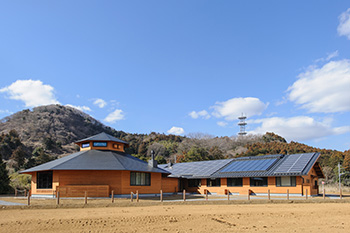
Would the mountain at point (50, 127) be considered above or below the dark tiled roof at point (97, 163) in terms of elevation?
above

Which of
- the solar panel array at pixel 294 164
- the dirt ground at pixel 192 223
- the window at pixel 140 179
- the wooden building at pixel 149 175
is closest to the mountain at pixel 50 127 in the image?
the wooden building at pixel 149 175

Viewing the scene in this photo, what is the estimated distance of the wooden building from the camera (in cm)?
2770

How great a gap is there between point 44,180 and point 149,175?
10097mm

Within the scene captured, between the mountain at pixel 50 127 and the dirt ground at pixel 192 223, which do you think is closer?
the dirt ground at pixel 192 223

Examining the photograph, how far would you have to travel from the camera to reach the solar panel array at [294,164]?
31050mm

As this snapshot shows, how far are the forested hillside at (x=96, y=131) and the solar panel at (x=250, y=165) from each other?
1900 centimetres

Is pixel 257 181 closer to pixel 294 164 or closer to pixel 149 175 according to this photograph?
pixel 294 164

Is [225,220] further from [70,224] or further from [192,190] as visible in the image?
[192,190]

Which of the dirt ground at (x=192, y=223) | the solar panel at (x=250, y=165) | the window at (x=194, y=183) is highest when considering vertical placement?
the solar panel at (x=250, y=165)

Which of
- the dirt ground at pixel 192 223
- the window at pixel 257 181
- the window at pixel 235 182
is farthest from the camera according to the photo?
the window at pixel 235 182

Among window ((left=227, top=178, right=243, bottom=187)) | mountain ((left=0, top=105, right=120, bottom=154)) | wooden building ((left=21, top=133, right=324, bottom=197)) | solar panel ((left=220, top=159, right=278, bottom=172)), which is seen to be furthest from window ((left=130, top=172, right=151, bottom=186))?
mountain ((left=0, top=105, right=120, bottom=154))

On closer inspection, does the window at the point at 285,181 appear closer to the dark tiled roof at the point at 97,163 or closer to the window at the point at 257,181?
the window at the point at 257,181

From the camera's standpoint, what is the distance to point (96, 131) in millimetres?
106312

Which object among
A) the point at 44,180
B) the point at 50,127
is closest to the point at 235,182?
the point at 44,180
